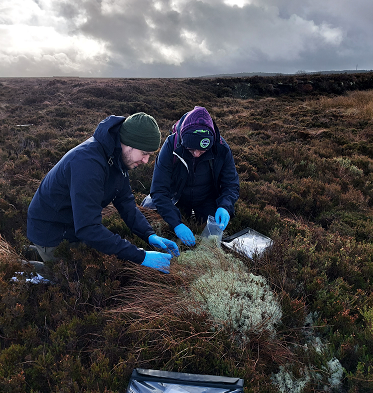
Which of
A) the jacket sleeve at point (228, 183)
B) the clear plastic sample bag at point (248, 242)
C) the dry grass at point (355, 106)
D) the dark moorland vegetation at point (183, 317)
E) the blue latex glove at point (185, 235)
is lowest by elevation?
the dark moorland vegetation at point (183, 317)

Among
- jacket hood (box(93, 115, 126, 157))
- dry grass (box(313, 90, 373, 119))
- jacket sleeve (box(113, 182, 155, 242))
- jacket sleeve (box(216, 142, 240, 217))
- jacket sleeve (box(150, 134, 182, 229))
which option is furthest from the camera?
dry grass (box(313, 90, 373, 119))

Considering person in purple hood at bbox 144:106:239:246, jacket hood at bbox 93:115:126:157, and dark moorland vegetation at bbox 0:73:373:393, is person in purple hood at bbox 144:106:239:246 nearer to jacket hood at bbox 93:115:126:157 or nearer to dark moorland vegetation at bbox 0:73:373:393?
dark moorland vegetation at bbox 0:73:373:393

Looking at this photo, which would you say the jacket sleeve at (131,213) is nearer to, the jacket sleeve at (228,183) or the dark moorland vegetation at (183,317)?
the dark moorland vegetation at (183,317)

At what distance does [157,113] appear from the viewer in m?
15.2

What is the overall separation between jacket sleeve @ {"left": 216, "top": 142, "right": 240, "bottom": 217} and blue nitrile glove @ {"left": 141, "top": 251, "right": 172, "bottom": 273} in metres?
1.37

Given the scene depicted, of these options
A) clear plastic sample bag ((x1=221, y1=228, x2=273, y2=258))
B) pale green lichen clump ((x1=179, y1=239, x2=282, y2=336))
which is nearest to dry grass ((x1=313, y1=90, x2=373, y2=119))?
clear plastic sample bag ((x1=221, y1=228, x2=273, y2=258))

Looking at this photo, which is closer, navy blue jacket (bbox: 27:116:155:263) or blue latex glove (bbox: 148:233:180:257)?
navy blue jacket (bbox: 27:116:155:263)

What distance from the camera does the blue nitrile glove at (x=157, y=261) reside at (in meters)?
2.76

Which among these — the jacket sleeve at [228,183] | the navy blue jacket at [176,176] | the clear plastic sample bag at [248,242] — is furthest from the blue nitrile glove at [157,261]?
the jacket sleeve at [228,183]

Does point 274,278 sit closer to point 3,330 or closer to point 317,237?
point 317,237

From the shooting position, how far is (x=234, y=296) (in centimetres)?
244

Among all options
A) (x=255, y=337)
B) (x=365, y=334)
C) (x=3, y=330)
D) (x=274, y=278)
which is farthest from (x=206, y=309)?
(x=3, y=330)

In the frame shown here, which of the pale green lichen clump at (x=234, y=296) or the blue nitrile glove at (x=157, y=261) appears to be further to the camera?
the blue nitrile glove at (x=157, y=261)

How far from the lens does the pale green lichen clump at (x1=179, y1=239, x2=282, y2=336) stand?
7.57ft
